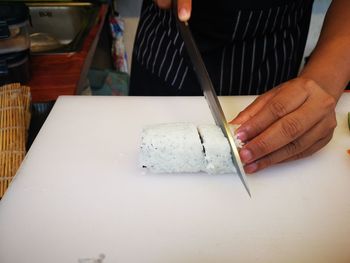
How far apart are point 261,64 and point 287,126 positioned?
1.42ft

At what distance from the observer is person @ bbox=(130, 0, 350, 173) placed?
64 cm

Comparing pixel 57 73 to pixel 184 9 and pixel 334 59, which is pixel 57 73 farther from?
pixel 334 59

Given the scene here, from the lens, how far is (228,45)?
0.97 m

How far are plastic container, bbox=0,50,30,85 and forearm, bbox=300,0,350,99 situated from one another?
0.76 m

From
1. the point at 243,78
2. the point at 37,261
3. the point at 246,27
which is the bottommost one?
the point at 37,261

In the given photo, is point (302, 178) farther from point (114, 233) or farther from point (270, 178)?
point (114, 233)

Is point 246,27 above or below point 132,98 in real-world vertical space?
above

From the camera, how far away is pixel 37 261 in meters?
0.55

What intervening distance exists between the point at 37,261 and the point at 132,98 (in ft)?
1.53

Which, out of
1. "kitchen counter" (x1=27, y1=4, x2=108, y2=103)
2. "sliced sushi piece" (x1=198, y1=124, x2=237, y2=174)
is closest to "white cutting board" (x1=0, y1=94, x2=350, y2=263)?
"sliced sushi piece" (x1=198, y1=124, x2=237, y2=174)

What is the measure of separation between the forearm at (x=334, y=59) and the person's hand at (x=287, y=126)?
8cm

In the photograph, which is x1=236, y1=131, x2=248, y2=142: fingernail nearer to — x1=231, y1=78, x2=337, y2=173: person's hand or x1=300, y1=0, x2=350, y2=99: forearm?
x1=231, y1=78, x2=337, y2=173: person's hand


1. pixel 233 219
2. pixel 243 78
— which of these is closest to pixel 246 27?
pixel 243 78

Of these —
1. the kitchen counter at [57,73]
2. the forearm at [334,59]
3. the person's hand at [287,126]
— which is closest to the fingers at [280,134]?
the person's hand at [287,126]
